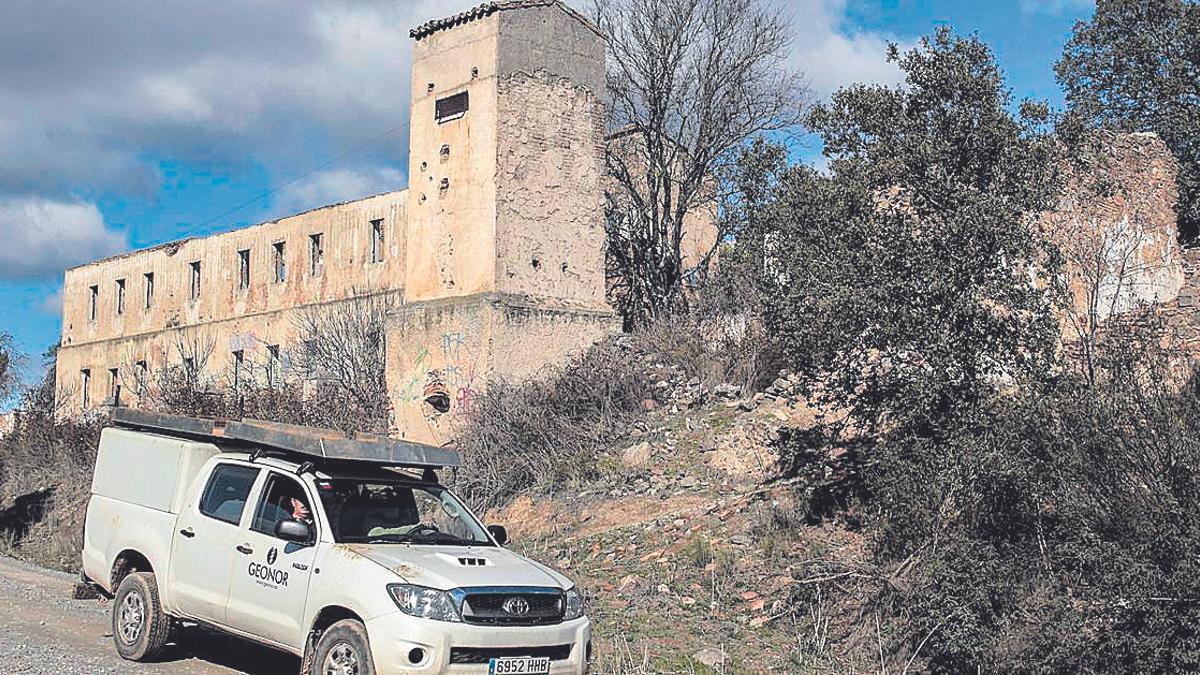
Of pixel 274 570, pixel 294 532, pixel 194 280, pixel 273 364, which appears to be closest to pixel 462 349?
pixel 274 570

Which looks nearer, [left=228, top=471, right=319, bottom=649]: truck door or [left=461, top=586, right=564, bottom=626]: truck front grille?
[left=461, top=586, right=564, bottom=626]: truck front grille

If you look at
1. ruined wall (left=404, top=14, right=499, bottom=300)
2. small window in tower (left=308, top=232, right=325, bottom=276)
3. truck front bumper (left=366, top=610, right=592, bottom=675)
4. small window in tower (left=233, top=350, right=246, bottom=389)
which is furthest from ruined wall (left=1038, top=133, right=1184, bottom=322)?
small window in tower (left=233, top=350, right=246, bottom=389)

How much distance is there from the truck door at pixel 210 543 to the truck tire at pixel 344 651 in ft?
4.81

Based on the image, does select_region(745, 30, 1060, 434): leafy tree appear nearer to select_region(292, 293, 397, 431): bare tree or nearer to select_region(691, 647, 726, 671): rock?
select_region(691, 647, 726, 671): rock

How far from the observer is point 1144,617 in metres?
10.1

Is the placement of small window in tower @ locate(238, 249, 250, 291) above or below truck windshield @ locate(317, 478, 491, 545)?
above

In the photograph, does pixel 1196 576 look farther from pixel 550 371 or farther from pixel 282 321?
pixel 282 321

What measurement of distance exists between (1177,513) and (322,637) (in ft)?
25.4

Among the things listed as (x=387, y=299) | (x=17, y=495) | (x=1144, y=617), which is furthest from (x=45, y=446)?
(x=1144, y=617)

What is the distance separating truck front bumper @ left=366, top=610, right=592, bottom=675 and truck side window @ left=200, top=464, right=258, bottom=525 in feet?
7.30

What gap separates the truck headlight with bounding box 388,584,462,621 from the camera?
25.8 feet

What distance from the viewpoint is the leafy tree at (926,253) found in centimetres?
1287

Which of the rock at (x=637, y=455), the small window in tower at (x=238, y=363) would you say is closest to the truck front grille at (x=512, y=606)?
the rock at (x=637, y=455)

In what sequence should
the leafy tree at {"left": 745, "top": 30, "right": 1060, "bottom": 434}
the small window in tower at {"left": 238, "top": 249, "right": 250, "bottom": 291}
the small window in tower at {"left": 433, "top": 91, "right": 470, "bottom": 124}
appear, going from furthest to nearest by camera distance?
the small window in tower at {"left": 238, "top": 249, "right": 250, "bottom": 291}, the small window in tower at {"left": 433, "top": 91, "right": 470, "bottom": 124}, the leafy tree at {"left": 745, "top": 30, "right": 1060, "bottom": 434}
